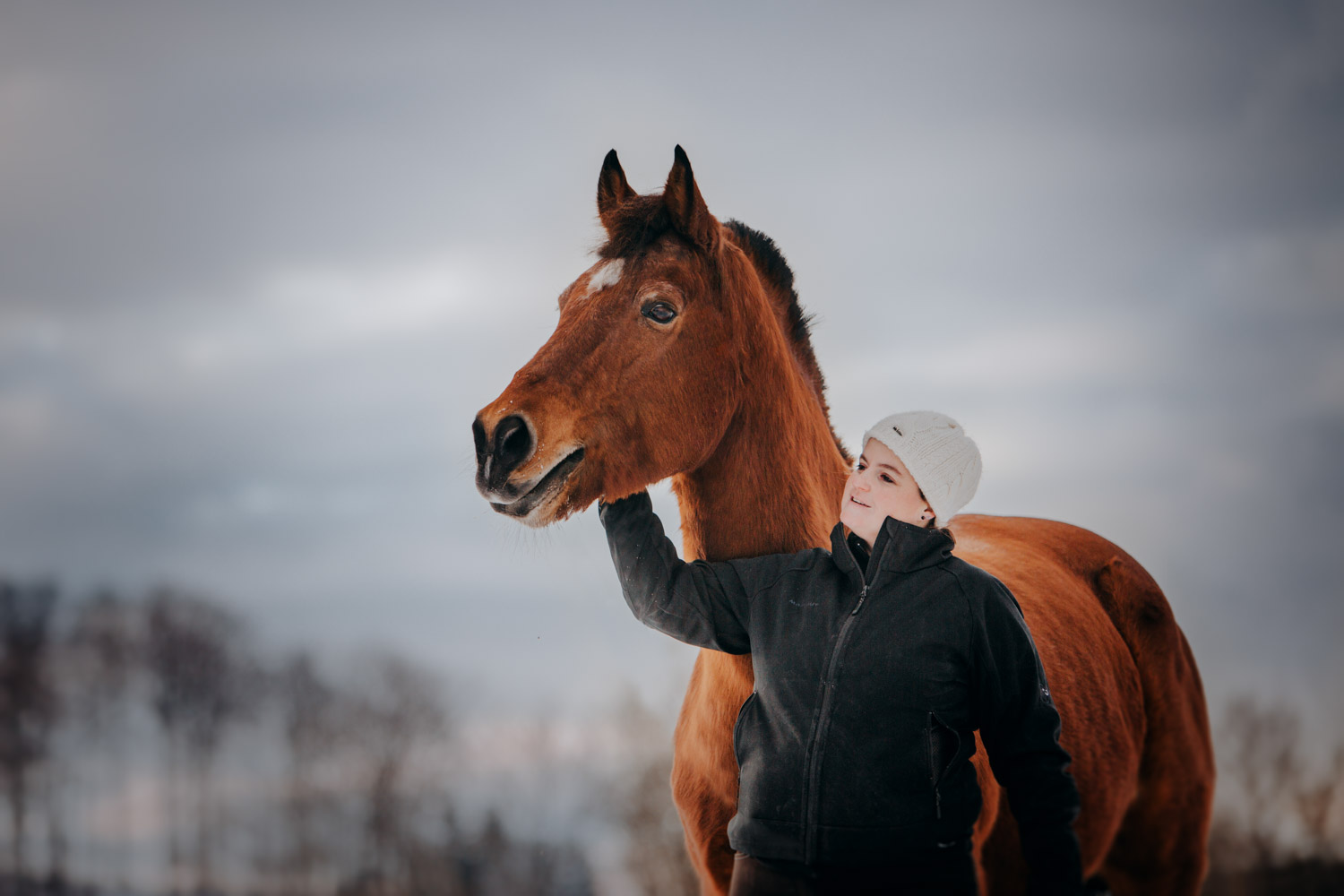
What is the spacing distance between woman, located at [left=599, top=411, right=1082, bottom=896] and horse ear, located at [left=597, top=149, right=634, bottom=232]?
100 centimetres

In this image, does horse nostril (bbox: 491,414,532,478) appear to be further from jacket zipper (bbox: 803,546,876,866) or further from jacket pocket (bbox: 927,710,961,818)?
jacket pocket (bbox: 927,710,961,818)

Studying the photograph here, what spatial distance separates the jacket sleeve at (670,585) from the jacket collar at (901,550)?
0.28m

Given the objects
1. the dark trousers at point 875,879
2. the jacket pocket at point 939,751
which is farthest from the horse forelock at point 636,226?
the dark trousers at point 875,879

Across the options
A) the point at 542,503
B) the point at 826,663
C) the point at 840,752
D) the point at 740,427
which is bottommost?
the point at 840,752

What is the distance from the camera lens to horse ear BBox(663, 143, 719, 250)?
208 centimetres

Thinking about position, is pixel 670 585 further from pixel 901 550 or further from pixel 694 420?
pixel 901 550

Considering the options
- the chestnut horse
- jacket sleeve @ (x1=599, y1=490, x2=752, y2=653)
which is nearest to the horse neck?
the chestnut horse

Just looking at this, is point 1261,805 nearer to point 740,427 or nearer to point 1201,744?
point 1201,744

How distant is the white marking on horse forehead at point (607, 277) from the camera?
2123 mm

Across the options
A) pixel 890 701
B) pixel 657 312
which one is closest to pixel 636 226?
pixel 657 312

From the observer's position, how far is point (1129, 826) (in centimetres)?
357

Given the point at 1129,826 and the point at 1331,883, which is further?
the point at 1331,883

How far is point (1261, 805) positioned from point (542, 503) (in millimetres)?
7675

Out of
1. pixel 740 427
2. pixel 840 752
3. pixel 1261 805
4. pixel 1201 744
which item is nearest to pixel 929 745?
pixel 840 752
